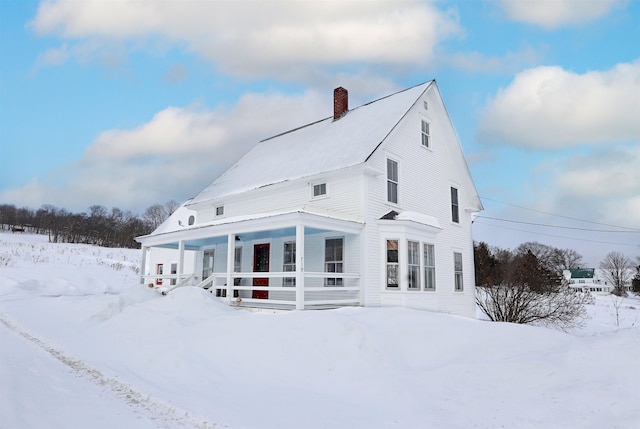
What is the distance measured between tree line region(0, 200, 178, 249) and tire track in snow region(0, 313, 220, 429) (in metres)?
69.4

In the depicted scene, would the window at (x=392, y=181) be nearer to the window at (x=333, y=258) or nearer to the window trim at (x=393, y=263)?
the window trim at (x=393, y=263)

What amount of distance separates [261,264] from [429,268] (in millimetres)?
6886

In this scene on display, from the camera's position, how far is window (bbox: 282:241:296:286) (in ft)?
55.6

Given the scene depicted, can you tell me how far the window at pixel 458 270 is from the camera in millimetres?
19266

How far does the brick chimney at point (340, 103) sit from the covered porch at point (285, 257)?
7064mm

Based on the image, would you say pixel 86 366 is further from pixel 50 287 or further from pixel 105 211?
pixel 105 211

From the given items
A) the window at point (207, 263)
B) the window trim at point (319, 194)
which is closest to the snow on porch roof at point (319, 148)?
the window trim at point (319, 194)

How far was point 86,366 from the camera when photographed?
770cm

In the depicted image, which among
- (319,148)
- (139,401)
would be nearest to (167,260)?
(319,148)

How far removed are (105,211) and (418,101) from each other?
87.5 metres

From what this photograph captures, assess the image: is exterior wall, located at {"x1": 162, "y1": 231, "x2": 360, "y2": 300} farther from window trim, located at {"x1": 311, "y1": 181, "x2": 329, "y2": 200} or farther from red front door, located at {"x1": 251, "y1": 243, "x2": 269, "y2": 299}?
window trim, located at {"x1": 311, "y1": 181, "x2": 329, "y2": 200}

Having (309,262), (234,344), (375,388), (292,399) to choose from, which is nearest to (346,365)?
(375,388)

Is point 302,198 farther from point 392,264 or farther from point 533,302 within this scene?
point 533,302

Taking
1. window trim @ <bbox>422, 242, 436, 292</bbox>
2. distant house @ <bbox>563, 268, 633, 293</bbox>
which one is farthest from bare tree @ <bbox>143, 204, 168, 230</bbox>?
distant house @ <bbox>563, 268, 633, 293</bbox>
